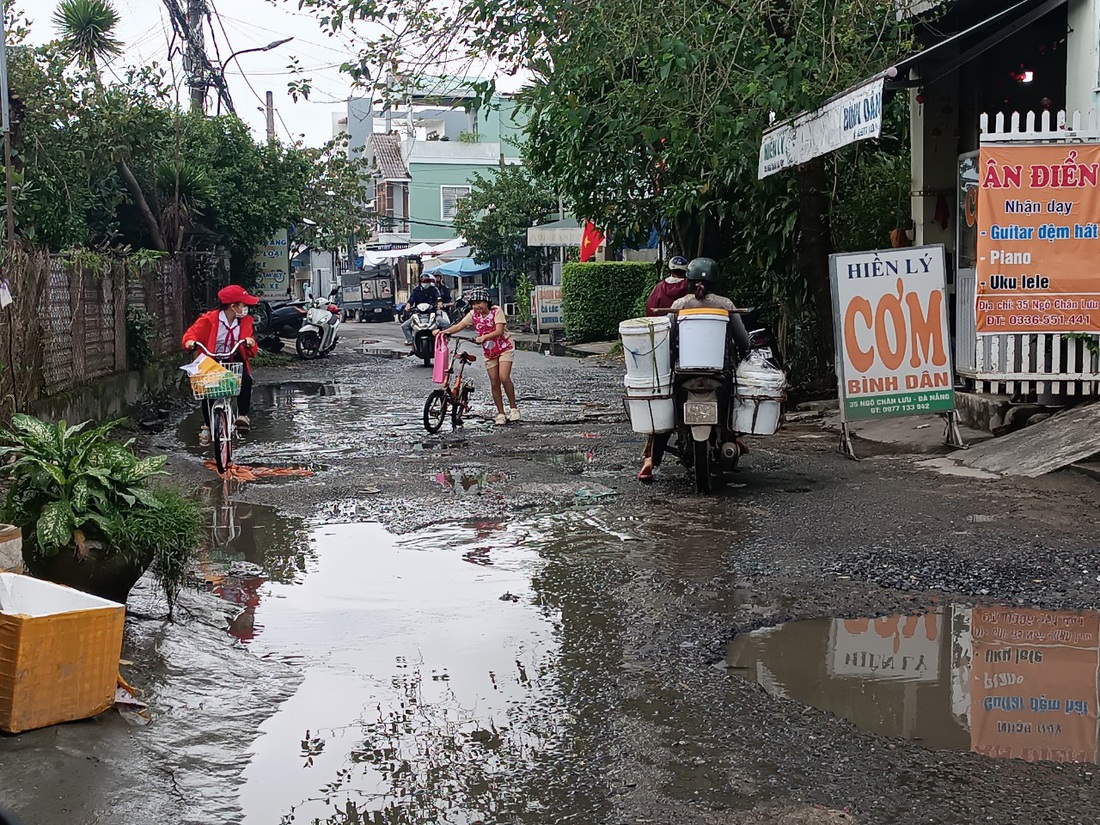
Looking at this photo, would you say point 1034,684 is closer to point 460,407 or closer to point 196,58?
point 460,407

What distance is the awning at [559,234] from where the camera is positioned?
1297 inches

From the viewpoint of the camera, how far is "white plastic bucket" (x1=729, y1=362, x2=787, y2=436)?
31.6 feet

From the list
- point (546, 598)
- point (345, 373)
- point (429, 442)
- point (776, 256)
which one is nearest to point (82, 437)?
point (546, 598)

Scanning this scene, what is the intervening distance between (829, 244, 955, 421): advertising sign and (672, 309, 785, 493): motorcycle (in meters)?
1.06

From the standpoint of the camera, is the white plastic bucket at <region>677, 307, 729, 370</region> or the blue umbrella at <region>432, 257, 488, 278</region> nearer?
the white plastic bucket at <region>677, 307, 729, 370</region>

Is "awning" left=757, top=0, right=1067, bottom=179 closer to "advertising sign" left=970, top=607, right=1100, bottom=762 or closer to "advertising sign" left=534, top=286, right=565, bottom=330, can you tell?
"advertising sign" left=970, top=607, right=1100, bottom=762

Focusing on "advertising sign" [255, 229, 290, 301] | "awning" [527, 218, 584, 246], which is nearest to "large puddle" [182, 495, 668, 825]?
"advertising sign" [255, 229, 290, 301]

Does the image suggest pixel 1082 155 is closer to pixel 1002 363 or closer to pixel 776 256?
pixel 1002 363

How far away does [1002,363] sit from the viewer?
10.7 metres

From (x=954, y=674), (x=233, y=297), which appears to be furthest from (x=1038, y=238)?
(x=233, y=297)

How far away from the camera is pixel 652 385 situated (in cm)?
962

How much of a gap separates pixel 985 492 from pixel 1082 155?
2829mm

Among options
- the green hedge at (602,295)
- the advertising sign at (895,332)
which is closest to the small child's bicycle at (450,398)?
the advertising sign at (895,332)

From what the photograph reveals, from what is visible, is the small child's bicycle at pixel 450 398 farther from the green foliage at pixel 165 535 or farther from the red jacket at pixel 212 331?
the green foliage at pixel 165 535
